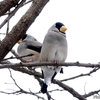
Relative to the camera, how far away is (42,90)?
7.86 feet

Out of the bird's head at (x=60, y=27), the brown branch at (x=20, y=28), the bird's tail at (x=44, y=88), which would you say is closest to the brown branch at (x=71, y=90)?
the bird's tail at (x=44, y=88)

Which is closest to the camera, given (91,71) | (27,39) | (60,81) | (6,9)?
(6,9)

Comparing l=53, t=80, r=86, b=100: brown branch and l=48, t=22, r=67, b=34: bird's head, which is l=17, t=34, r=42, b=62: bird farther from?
l=53, t=80, r=86, b=100: brown branch

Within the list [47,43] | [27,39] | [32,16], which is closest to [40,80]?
[47,43]

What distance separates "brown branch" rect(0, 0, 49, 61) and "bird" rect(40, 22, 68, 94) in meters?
1.04

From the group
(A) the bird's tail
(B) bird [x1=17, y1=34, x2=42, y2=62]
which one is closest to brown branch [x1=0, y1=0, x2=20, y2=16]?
(A) the bird's tail

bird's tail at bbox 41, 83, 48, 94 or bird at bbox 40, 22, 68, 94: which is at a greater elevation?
bird at bbox 40, 22, 68, 94

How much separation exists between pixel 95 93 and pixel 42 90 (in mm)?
494

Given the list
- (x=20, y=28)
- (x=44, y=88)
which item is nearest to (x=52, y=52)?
(x=44, y=88)

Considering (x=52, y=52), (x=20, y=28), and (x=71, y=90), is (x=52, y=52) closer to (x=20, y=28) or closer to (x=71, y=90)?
(x=71, y=90)

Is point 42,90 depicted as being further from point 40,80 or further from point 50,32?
point 50,32

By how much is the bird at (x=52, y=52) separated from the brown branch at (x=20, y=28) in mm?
1042

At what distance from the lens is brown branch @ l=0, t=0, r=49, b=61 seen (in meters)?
1.19

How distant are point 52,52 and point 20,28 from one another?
1191 mm
